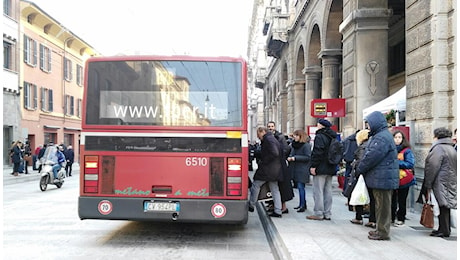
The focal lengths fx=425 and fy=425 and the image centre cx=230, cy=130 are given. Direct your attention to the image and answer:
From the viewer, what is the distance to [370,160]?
6066 millimetres

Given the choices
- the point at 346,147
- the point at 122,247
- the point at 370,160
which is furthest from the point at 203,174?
the point at 346,147

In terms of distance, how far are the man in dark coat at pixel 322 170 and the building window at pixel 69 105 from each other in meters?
31.2

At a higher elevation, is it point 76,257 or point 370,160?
point 370,160

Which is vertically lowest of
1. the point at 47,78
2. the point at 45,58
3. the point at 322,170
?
the point at 322,170

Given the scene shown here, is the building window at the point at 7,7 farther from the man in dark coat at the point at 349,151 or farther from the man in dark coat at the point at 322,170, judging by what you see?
the man in dark coat at the point at 322,170

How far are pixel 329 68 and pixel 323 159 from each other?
10.8 metres

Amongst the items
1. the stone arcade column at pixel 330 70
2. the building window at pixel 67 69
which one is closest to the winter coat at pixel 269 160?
the stone arcade column at pixel 330 70

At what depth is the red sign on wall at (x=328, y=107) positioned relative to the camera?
13281 millimetres

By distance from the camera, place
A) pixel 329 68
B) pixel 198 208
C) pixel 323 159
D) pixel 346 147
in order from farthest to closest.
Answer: pixel 329 68 < pixel 346 147 < pixel 323 159 < pixel 198 208

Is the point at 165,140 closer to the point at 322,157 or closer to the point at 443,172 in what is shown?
the point at 322,157

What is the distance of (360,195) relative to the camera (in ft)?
22.1

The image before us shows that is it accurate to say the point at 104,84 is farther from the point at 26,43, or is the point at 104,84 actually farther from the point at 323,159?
the point at 26,43

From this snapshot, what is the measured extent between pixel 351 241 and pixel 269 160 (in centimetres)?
217

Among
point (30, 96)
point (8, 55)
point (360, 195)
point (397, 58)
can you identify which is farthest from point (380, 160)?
point (30, 96)
